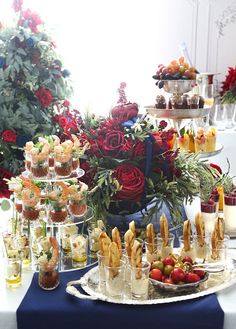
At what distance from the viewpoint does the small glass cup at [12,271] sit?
1.05 metres

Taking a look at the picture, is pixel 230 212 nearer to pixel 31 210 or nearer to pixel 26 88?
pixel 31 210

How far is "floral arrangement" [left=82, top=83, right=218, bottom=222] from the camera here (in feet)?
4.07

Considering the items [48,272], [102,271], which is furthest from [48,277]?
[102,271]

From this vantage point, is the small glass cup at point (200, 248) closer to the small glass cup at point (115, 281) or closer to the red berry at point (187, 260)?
the red berry at point (187, 260)

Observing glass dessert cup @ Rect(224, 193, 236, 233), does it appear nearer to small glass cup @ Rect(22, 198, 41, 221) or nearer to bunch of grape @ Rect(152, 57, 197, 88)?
small glass cup @ Rect(22, 198, 41, 221)

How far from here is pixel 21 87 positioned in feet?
4.72

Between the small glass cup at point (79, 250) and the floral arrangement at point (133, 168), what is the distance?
13 centimetres

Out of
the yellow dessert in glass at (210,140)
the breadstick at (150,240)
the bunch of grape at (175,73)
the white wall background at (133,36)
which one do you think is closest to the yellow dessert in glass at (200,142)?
the yellow dessert in glass at (210,140)

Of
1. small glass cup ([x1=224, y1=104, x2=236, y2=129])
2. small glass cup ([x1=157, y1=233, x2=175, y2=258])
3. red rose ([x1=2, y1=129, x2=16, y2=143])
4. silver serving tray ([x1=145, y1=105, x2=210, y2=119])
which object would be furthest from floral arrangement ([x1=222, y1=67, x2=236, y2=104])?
small glass cup ([x1=157, y1=233, x2=175, y2=258])

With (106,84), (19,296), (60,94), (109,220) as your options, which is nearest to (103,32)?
(106,84)

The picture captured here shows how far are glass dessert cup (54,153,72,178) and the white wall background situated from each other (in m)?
2.30

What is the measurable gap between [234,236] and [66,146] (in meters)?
0.57

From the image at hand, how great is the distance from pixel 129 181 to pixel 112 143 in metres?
0.12

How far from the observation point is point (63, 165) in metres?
1.21
